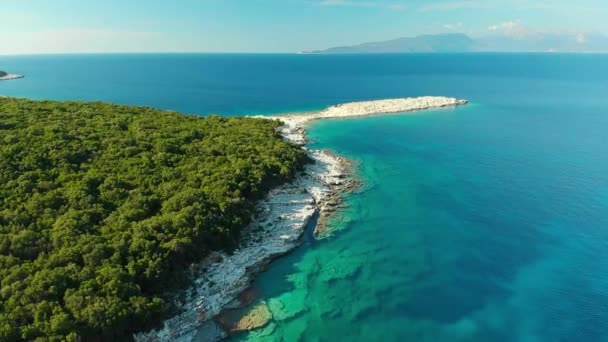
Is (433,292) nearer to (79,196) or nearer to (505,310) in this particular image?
(505,310)

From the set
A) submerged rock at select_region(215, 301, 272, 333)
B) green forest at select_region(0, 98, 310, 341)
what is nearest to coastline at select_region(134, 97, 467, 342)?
submerged rock at select_region(215, 301, 272, 333)

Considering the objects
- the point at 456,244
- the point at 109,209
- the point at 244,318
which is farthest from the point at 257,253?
the point at 456,244

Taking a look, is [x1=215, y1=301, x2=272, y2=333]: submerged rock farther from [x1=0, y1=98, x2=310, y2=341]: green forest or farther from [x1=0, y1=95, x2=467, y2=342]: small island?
[x1=0, y1=98, x2=310, y2=341]: green forest

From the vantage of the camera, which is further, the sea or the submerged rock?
the sea

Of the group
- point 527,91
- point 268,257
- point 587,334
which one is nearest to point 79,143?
point 268,257

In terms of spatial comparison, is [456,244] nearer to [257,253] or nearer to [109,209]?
[257,253]

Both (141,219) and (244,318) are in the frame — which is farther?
(141,219)

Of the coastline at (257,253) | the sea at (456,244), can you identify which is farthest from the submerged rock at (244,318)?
the sea at (456,244)
